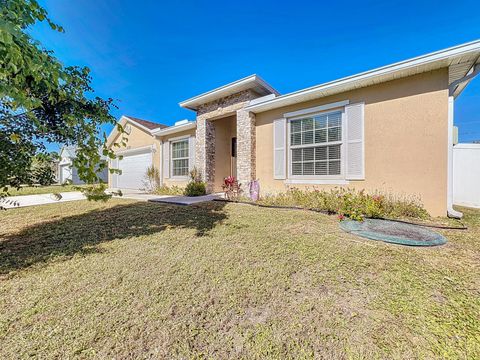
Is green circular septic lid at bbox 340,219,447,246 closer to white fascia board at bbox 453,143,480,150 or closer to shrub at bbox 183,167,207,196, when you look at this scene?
white fascia board at bbox 453,143,480,150

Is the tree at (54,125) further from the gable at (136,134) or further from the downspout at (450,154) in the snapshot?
the gable at (136,134)

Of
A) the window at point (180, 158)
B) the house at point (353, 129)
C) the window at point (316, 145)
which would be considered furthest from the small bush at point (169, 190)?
the window at point (316, 145)

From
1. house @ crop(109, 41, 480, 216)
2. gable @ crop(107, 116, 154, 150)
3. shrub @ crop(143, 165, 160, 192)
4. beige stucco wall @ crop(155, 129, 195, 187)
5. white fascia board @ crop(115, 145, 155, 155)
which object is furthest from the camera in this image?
gable @ crop(107, 116, 154, 150)

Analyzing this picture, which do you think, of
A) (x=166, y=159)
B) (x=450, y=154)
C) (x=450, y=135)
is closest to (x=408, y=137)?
(x=450, y=135)

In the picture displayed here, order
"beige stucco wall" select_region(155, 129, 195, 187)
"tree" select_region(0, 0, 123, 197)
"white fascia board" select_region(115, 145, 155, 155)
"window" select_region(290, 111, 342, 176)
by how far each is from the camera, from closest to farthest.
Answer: "tree" select_region(0, 0, 123, 197), "window" select_region(290, 111, 342, 176), "beige stucco wall" select_region(155, 129, 195, 187), "white fascia board" select_region(115, 145, 155, 155)

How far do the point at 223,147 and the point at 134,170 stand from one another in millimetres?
6642

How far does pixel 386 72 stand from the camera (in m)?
4.94

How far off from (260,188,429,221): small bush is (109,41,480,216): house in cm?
22

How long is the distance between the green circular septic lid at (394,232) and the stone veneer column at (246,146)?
3.96m

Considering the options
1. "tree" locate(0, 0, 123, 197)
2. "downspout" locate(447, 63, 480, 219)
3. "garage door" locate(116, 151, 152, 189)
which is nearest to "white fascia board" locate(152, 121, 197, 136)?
"garage door" locate(116, 151, 152, 189)

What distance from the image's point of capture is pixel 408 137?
494 centimetres

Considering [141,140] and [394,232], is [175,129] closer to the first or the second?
[141,140]

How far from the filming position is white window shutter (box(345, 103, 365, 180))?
18.2 feet

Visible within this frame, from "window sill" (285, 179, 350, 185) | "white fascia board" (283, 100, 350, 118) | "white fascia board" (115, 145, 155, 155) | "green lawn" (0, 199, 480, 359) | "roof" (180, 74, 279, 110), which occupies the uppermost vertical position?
"roof" (180, 74, 279, 110)
